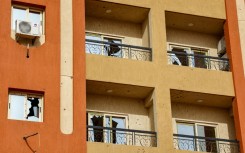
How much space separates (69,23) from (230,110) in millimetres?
7086

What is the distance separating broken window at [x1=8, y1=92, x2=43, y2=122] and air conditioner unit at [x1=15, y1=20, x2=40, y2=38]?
208cm

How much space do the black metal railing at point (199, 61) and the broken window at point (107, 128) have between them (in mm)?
3202

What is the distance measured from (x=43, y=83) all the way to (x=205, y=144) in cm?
658

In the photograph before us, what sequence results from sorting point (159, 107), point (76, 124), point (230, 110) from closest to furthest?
point (76, 124), point (159, 107), point (230, 110)

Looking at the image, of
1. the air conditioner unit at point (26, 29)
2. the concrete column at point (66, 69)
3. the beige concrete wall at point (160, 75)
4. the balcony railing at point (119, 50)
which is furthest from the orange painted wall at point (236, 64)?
the air conditioner unit at point (26, 29)

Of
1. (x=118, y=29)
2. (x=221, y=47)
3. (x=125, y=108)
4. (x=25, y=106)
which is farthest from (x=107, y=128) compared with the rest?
(x=221, y=47)

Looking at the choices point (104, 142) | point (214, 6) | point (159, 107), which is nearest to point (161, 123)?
point (159, 107)

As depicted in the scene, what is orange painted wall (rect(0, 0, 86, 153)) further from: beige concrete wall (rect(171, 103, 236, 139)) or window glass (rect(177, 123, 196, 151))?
beige concrete wall (rect(171, 103, 236, 139))

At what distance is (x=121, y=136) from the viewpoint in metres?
23.4

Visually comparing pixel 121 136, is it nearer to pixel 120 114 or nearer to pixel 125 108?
pixel 120 114

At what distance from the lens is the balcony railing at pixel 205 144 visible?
2398 cm

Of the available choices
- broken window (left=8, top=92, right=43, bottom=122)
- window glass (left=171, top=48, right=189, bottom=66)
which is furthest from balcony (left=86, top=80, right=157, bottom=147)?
window glass (left=171, top=48, right=189, bottom=66)

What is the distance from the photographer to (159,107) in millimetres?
23516

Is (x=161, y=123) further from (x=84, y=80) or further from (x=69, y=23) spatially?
(x=69, y=23)
